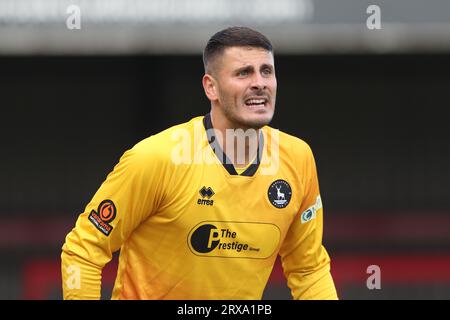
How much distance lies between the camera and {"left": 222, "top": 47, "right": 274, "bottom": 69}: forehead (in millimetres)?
4141

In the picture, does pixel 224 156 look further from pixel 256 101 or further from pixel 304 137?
pixel 304 137

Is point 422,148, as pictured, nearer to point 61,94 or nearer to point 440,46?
point 440,46

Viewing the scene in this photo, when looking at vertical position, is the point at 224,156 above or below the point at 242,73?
below

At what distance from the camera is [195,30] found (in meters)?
7.99

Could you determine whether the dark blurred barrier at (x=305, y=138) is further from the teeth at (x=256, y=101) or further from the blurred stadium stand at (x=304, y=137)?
the teeth at (x=256, y=101)

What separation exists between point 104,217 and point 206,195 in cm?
42

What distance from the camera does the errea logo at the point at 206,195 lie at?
4.16m

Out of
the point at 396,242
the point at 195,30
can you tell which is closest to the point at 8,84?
the point at 195,30

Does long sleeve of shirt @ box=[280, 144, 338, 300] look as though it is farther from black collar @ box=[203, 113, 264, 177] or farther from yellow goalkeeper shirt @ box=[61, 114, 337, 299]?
black collar @ box=[203, 113, 264, 177]

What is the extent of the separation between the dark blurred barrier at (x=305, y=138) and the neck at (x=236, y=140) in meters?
5.06

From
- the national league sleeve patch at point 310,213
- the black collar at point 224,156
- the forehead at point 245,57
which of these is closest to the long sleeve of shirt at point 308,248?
the national league sleeve patch at point 310,213

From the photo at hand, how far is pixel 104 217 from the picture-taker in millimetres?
4031

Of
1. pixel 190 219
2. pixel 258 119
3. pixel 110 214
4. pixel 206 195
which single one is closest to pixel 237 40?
pixel 258 119

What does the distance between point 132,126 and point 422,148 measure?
8.81 feet
